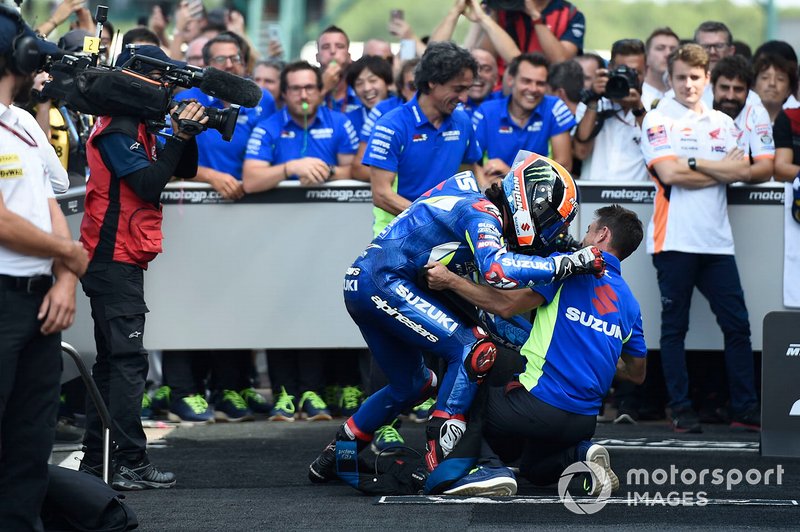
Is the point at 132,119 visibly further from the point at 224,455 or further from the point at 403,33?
the point at 403,33

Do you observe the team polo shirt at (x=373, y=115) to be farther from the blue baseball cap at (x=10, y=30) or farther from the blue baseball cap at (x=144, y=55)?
Result: the blue baseball cap at (x=10, y=30)

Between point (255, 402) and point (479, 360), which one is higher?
point (479, 360)

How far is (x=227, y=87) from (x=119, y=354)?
149 centimetres

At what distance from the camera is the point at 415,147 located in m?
8.15

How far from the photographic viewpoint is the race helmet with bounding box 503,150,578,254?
19.6 ft

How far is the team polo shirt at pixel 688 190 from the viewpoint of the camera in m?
8.62

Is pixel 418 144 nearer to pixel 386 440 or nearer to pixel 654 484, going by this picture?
pixel 386 440

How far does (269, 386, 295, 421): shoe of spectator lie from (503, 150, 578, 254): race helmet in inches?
131

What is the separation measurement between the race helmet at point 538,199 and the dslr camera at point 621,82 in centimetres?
308

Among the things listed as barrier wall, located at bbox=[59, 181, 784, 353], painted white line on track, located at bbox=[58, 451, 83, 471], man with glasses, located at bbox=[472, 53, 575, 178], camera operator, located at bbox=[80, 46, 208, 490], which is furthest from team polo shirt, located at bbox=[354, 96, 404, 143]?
painted white line on track, located at bbox=[58, 451, 83, 471]

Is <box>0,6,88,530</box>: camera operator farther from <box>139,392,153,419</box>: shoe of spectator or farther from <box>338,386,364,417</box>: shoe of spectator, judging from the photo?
<box>338,386,364,417</box>: shoe of spectator

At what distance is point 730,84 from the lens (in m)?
9.16

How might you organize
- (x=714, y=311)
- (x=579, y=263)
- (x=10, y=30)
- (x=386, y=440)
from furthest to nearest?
(x=714, y=311) → (x=386, y=440) → (x=579, y=263) → (x=10, y=30)

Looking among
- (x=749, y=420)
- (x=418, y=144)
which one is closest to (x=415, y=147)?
(x=418, y=144)
